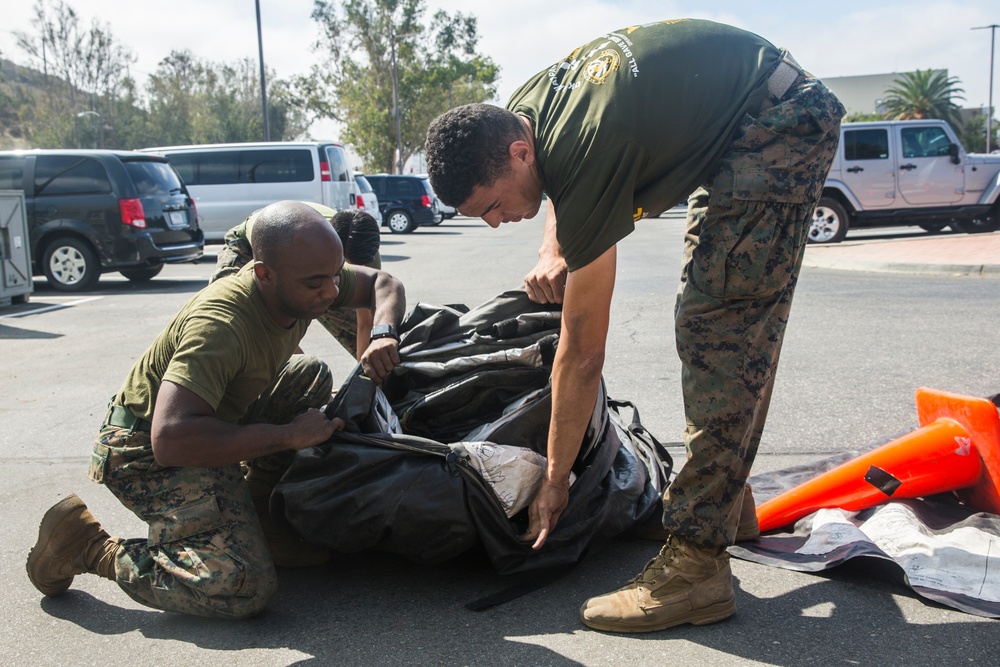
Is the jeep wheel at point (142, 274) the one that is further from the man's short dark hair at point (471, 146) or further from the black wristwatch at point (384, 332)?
the man's short dark hair at point (471, 146)

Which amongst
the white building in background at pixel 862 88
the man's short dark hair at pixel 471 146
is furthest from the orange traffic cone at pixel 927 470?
the white building in background at pixel 862 88

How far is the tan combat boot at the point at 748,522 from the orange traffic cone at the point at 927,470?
0.11 m

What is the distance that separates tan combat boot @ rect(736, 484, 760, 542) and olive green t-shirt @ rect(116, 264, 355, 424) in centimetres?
165

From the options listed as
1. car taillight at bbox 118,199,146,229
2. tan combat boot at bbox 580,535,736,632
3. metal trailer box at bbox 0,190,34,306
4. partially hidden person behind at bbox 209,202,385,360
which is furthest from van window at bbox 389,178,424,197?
tan combat boot at bbox 580,535,736,632

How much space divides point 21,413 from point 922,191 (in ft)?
45.4

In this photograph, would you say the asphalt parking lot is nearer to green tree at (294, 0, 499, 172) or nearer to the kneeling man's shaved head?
the kneeling man's shaved head

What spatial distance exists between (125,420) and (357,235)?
6.50 feet

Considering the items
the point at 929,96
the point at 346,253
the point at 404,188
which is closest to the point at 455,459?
the point at 346,253

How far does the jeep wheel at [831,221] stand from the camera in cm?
1473

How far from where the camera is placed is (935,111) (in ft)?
193

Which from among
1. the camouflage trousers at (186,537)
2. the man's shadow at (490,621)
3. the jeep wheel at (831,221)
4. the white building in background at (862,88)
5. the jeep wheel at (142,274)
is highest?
the white building in background at (862,88)

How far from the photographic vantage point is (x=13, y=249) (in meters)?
10.1

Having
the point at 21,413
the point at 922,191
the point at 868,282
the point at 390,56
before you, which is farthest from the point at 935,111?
the point at 21,413

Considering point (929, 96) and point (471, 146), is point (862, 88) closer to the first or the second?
point (929, 96)
